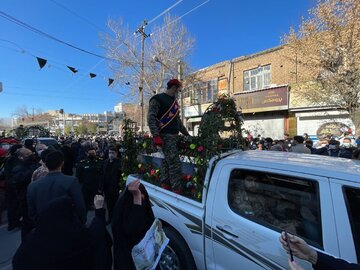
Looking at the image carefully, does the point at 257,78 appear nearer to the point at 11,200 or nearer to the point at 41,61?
the point at 41,61

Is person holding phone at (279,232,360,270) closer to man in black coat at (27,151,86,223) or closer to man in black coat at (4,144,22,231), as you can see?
man in black coat at (27,151,86,223)

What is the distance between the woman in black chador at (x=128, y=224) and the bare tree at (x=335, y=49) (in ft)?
34.5

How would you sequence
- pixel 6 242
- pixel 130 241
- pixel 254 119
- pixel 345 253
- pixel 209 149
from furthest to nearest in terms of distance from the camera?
pixel 254 119 → pixel 6 242 → pixel 209 149 → pixel 130 241 → pixel 345 253

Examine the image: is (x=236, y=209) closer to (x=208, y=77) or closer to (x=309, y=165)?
(x=309, y=165)

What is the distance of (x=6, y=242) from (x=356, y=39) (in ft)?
39.9

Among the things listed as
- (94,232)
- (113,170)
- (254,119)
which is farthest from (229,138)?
(254,119)

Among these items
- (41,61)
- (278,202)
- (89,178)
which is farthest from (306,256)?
(41,61)

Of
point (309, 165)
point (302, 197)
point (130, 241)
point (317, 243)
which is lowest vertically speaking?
point (130, 241)

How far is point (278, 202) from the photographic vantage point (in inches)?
99.9

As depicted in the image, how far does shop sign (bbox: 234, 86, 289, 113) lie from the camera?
691 inches

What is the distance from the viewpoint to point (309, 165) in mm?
2416

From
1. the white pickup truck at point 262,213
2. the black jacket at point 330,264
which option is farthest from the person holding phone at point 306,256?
the white pickup truck at point 262,213

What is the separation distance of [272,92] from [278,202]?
1678 cm

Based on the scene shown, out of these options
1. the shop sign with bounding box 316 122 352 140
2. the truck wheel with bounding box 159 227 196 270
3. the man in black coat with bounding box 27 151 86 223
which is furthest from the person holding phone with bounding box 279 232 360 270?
the shop sign with bounding box 316 122 352 140
